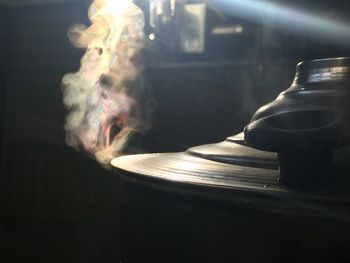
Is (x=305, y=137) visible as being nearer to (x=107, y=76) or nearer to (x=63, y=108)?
(x=107, y=76)

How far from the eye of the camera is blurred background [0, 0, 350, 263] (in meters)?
3.69

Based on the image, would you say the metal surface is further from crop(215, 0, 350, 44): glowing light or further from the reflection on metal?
the reflection on metal

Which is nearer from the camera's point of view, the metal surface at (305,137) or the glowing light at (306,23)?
the metal surface at (305,137)

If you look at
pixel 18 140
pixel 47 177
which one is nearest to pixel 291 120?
pixel 47 177

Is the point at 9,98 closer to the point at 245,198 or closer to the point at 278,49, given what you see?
the point at 278,49

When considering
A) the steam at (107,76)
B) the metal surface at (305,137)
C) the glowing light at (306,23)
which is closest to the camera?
the metal surface at (305,137)

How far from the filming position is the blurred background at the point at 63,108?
3688 mm

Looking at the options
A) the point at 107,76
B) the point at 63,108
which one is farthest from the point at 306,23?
the point at 63,108

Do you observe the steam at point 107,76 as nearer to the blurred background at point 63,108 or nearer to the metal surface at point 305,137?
the blurred background at point 63,108

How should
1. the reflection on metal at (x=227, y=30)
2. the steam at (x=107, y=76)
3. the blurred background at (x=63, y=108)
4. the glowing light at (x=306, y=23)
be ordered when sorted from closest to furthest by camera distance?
the glowing light at (x=306, y=23) < the steam at (x=107, y=76) < the blurred background at (x=63, y=108) < the reflection on metal at (x=227, y=30)

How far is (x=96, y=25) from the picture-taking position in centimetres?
278

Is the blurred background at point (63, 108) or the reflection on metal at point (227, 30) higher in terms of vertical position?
the reflection on metal at point (227, 30)

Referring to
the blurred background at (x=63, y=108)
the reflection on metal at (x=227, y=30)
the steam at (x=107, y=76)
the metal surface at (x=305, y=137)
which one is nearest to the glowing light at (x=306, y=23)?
the metal surface at (x=305, y=137)

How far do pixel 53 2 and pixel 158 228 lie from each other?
3.31 m
